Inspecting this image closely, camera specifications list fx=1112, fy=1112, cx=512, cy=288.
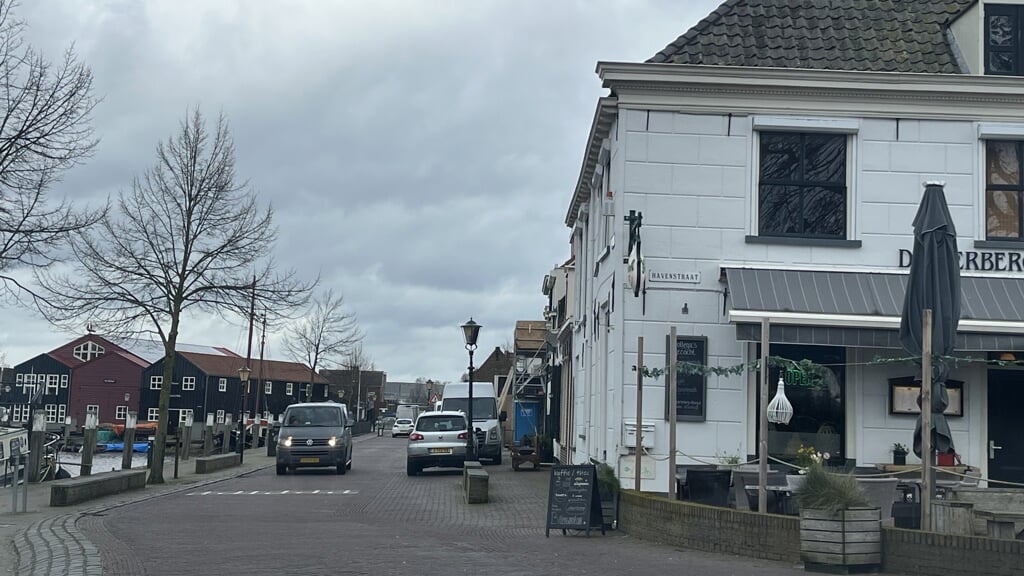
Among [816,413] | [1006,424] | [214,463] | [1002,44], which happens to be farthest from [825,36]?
[214,463]

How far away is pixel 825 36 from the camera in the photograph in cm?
1834

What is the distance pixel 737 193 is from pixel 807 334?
2.58 metres

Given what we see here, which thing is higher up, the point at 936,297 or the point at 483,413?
the point at 936,297

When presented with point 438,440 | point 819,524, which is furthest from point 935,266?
point 438,440

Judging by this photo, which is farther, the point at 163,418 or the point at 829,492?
the point at 163,418

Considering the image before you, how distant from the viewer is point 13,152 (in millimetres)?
17375

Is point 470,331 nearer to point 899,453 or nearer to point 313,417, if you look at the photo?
point 313,417

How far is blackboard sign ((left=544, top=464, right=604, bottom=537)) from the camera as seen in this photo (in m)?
13.9

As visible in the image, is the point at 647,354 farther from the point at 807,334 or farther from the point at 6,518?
the point at 6,518

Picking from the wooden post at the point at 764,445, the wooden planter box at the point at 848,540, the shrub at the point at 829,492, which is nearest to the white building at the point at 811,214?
the wooden post at the point at 764,445

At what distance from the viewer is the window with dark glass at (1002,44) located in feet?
56.8

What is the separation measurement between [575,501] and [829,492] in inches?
157

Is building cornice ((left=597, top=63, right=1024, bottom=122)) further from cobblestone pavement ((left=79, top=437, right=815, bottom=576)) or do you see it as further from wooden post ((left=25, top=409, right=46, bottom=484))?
wooden post ((left=25, top=409, right=46, bottom=484))

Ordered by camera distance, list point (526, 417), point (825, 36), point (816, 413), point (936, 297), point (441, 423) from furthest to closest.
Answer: point (526, 417) < point (441, 423) < point (825, 36) < point (816, 413) < point (936, 297)
